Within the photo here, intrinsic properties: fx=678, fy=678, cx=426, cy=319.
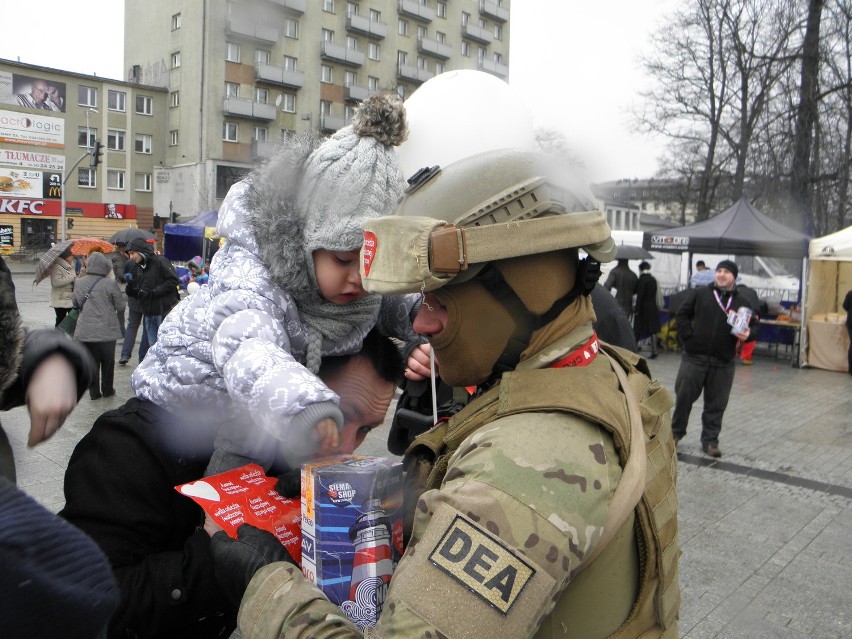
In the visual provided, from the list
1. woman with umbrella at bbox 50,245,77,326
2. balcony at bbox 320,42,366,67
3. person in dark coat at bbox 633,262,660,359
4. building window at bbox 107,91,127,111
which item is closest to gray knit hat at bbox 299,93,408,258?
balcony at bbox 320,42,366,67

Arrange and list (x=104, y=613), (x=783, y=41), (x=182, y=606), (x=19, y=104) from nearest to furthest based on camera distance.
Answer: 1. (x=104, y=613)
2. (x=182, y=606)
3. (x=783, y=41)
4. (x=19, y=104)

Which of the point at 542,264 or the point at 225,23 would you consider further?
the point at 225,23

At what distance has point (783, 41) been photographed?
51.9 ft

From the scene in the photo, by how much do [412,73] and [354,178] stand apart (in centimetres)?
298

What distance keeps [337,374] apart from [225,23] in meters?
1.08

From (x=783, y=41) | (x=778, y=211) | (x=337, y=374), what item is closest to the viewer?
(x=337, y=374)

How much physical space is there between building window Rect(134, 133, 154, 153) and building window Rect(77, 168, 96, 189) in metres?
2.99

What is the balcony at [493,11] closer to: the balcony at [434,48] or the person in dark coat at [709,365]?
the balcony at [434,48]

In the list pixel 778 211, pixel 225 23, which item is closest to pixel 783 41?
pixel 778 211

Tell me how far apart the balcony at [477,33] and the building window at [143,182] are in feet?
139

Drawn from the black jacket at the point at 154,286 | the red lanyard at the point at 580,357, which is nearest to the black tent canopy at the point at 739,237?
the black jacket at the point at 154,286

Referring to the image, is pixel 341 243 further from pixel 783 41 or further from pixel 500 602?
pixel 783 41

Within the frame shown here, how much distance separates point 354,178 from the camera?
1848 mm

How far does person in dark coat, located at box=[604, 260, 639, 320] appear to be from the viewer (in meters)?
13.5
